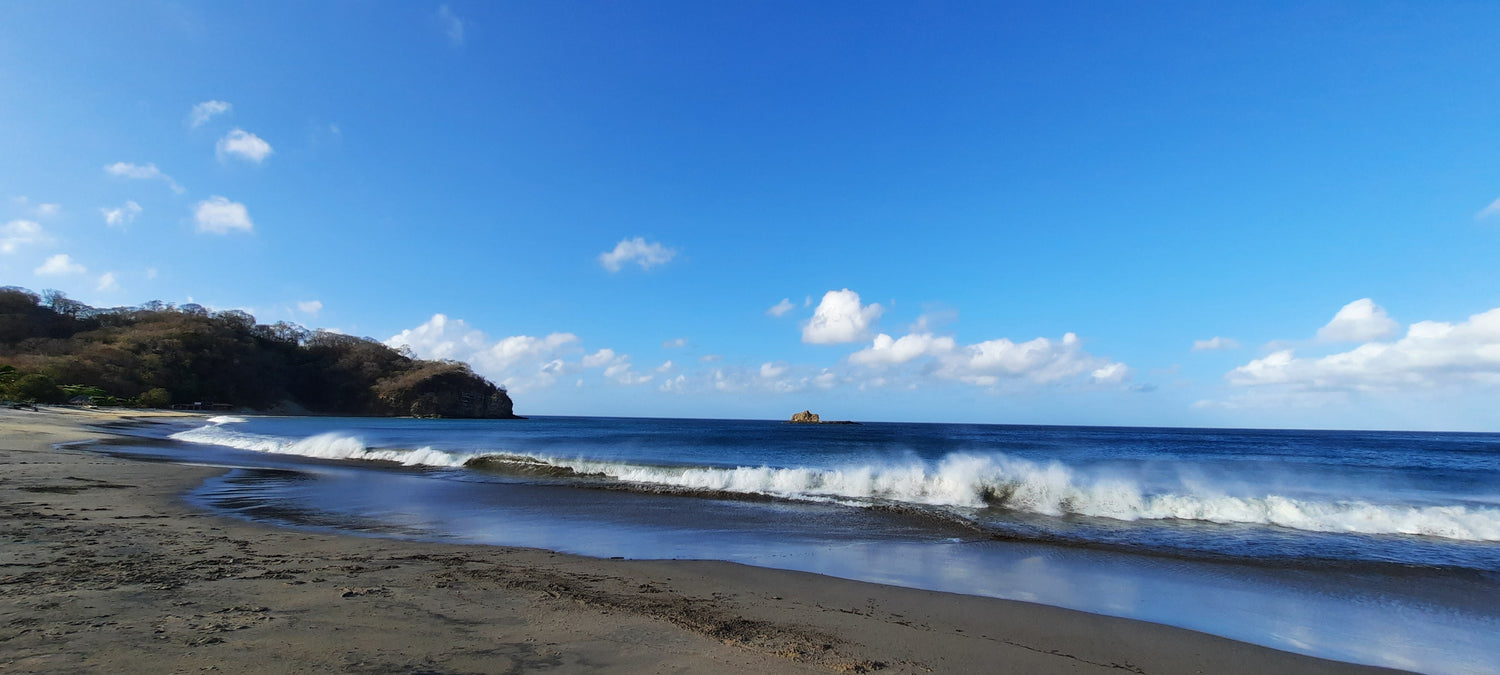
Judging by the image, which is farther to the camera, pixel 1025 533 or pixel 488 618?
pixel 1025 533

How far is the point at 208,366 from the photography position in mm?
94812

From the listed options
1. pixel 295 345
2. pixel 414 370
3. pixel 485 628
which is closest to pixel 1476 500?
pixel 485 628

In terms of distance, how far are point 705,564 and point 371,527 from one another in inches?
254

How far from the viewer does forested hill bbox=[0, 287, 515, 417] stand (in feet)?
231

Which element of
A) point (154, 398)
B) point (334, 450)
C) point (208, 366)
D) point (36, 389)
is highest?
point (208, 366)

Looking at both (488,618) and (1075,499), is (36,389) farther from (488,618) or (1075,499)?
(1075,499)

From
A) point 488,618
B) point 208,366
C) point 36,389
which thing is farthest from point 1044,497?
point 208,366

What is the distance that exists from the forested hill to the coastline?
70408 mm

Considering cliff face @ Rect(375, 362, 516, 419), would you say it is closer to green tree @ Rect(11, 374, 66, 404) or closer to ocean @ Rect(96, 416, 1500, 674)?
green tree @ Rect(11, 374, 66, 404)

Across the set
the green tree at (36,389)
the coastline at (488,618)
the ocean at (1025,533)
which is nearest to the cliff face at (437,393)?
the green tree at (36,389)

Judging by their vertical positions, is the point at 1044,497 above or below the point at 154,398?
below

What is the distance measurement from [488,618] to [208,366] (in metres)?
124

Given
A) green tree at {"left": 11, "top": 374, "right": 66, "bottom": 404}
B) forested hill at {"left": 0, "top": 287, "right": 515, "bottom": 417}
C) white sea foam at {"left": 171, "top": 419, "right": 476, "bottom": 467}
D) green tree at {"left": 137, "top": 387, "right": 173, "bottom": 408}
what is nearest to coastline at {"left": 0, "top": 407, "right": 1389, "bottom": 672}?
white sea foam at {"left": 171, "top": 419, "right": 476, "bottom": 467}

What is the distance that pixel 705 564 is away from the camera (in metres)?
8.20
